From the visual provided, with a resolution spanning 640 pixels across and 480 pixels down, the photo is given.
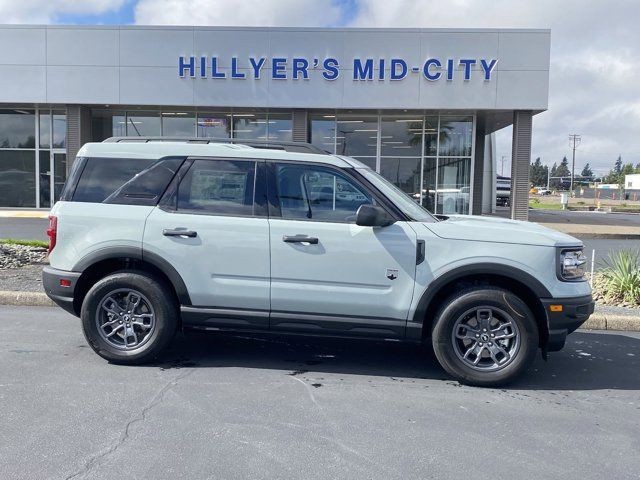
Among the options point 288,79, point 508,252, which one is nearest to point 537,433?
point 508,252

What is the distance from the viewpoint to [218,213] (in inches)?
197

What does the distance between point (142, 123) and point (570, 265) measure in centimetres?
2016

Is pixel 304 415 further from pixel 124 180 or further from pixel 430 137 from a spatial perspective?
pixel 430 137

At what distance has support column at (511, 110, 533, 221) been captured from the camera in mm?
18984

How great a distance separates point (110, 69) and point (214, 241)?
16.9m

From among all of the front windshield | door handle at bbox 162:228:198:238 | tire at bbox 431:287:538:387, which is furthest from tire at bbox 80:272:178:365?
tire at bbox 431:287:538:387

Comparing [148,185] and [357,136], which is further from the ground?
[357,136]

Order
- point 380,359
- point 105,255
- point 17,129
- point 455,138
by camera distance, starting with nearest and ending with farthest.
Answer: point 105,255 < point 380,359 < point 455,138 < point 17,129

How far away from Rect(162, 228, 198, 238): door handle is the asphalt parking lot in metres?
1.22

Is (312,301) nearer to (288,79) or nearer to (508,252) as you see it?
(508,252)

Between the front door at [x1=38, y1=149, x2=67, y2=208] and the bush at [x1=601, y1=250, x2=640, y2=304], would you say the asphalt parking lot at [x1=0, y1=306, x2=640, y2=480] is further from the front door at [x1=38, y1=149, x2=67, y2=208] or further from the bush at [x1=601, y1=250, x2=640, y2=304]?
the front door at [x1=38, y1=149, x2=67, y2=208]

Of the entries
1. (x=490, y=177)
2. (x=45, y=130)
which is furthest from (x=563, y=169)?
(x=45, y=130)

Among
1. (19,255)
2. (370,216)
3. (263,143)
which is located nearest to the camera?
(370,216)

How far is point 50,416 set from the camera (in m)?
3.99
